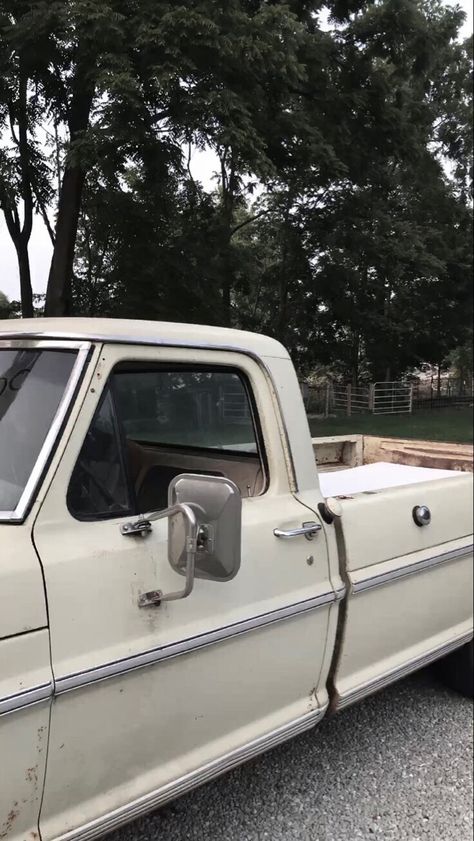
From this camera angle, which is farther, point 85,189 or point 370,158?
point 370,158

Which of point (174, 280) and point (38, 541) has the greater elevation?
point (174, 280)

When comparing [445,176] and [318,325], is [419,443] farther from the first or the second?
[445,176]

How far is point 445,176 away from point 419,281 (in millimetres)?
1747

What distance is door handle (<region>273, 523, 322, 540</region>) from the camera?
218 cm

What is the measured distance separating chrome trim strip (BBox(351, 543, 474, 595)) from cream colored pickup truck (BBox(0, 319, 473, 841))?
10 mm

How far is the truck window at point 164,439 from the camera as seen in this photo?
1865mm

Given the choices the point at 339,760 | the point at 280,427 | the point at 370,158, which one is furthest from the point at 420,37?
the point at 339,760

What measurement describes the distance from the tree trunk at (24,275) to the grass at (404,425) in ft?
5.52

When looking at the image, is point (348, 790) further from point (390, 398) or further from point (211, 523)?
point (390, 398)

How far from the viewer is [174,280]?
422 cm

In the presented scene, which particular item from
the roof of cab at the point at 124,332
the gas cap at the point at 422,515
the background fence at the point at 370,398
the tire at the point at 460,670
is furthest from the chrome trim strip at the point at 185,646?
the tire at the point at 460,670

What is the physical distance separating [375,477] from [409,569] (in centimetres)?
86

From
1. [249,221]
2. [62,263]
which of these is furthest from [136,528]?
[249,221]

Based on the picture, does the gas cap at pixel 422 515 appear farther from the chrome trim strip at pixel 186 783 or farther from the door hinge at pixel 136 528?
the door hinge at pixel 136 528
